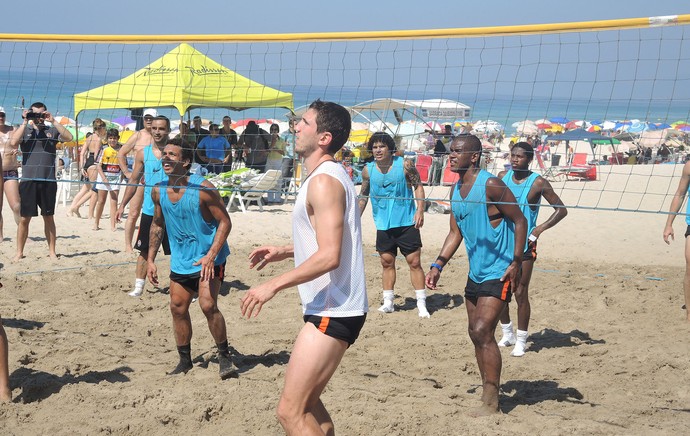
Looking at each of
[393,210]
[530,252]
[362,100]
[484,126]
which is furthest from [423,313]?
[362,100]

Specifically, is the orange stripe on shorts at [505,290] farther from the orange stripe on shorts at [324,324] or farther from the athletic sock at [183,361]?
the athletic sock at [183,361]

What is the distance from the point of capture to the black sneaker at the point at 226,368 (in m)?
5.27

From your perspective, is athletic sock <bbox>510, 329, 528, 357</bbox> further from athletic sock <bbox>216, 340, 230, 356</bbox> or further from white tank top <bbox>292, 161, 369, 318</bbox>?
white tank top <bbox>292, 161, 369, 318</bbox>

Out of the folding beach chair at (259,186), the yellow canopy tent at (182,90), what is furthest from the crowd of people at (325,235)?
the folding beach chair at (259,186)

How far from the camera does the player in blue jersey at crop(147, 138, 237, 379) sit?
530 centimetres

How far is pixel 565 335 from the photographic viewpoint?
6832mm

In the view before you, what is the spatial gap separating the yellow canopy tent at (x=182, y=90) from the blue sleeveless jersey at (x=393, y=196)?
5.09 m

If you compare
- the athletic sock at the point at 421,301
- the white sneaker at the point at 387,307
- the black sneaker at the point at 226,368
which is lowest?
the black sneaker at the point at 226,368

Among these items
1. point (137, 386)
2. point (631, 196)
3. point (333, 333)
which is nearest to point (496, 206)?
point (333, 333)

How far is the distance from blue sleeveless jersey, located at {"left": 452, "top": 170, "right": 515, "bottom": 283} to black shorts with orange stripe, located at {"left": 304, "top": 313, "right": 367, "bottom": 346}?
1685 millimetres

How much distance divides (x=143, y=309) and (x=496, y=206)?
148 inches

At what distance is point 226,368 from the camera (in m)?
5.29

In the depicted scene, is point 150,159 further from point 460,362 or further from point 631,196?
point 631,196

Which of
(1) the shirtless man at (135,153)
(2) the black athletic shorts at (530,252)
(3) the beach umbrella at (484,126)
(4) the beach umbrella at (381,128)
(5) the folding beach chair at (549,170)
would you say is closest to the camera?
(2) the black athletic shorts at (530,252)
